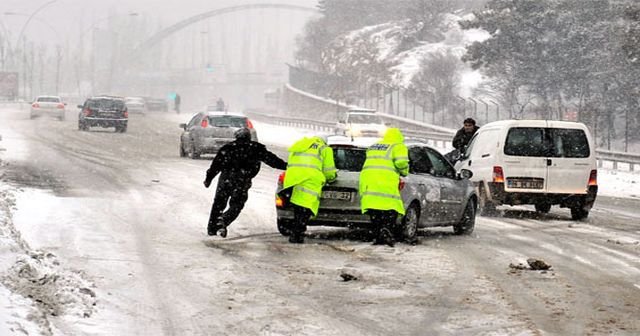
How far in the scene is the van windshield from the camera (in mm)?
19359

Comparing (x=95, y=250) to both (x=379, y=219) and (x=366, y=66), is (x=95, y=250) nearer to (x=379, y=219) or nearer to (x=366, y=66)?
(x=379, y=219)

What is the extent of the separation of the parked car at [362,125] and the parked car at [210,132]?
35.3 feet

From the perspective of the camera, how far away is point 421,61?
10544 centimetres

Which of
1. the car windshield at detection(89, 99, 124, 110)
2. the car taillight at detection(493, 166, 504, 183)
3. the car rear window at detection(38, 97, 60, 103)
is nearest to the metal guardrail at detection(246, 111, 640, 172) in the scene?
the car windshield at detection(89, 99, 124, 110)

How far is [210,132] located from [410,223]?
730 inches

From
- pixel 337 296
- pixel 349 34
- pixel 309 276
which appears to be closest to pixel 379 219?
pixel 309 276

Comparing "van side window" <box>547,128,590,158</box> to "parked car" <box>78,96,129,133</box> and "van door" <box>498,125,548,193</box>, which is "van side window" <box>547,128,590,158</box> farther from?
"parked car" <box>78,96,129,133</box>

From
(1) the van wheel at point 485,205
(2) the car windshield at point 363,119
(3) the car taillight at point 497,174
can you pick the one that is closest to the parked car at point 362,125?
(2) the car windshield at point 363,119

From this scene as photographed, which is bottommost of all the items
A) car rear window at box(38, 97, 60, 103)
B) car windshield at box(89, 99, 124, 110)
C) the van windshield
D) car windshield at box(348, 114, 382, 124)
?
the van windshield

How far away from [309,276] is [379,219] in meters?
2.83

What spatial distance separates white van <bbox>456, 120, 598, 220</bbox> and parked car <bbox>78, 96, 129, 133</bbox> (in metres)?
31.6

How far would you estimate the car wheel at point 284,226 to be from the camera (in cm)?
1495

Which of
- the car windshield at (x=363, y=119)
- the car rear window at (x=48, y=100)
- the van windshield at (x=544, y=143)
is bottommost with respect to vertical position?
the van windshield at (x=544, y=143)

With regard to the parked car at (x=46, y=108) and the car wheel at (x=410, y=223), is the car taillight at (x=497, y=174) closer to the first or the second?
the car wheel at (x=410, y=223)
